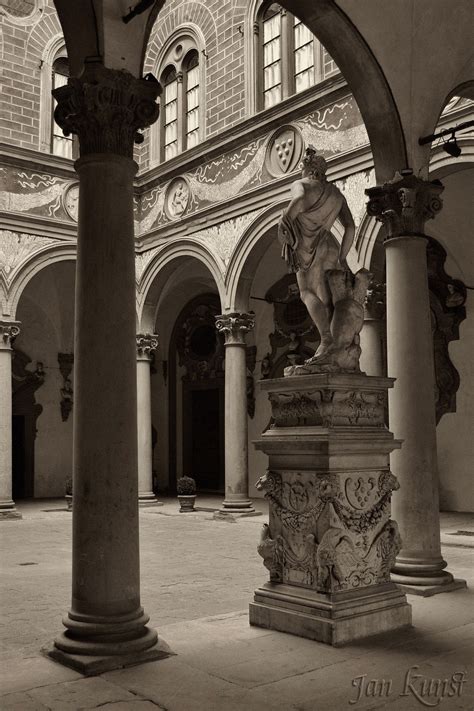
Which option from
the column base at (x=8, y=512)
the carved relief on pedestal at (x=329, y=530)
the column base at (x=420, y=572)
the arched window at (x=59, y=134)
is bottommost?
the column base at (x=8, y=512)

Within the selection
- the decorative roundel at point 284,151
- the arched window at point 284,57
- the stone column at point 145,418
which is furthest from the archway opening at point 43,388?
the arched window at point 284,57

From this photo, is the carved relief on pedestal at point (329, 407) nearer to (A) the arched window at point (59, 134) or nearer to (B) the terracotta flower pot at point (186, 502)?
(B) the terracotta flower pot at point (186, 502)

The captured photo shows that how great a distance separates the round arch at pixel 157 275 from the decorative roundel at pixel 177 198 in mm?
623

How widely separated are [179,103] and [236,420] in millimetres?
6682

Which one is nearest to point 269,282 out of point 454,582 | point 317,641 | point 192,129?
point 192,129

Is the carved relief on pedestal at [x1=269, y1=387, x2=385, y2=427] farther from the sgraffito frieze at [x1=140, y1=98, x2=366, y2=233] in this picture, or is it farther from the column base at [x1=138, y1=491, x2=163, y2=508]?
the column base at [x1=138, y1=491, x2=163, y2=508]

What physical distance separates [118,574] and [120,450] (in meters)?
0.69

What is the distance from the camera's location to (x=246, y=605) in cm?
647

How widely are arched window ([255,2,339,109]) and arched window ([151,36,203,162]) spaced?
5.44ft

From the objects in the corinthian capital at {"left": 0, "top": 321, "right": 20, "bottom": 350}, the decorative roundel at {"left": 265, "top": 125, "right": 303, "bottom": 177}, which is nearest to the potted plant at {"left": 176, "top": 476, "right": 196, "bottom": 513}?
the corinthian capital at {"left": 0, "top": 321, "right": 20, "bottom": 350}

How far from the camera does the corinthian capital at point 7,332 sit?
47.4ft

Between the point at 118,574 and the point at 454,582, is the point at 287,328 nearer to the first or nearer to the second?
the point at 454,582

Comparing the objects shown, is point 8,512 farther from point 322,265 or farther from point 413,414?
point 322,265

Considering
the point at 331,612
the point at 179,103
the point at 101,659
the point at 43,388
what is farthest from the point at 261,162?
the point at 101,659
